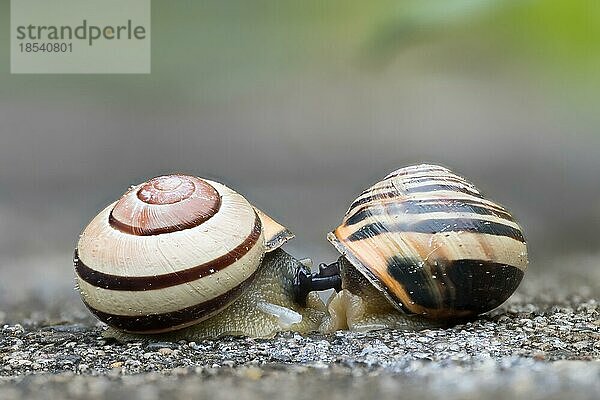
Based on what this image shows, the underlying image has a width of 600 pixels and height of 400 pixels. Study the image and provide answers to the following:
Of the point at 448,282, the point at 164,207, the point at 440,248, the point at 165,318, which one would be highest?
the point at 164,207

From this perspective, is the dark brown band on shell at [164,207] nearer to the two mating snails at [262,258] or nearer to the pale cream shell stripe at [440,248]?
the two mating snails at [262,258]

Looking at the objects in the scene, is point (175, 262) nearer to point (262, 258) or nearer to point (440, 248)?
point (262, 258)

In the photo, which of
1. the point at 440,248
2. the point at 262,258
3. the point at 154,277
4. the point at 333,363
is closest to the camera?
the point at 333,363

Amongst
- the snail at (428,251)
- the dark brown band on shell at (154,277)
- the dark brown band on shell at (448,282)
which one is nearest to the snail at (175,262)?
the dark brown band on shell at (154,277)

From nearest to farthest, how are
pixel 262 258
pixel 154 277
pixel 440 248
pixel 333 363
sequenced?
1. pixel 333 363
2. pixel 154 277
3. pixel 440 248
4. pixel 262 258

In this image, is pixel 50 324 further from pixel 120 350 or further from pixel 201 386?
pixel 201 386

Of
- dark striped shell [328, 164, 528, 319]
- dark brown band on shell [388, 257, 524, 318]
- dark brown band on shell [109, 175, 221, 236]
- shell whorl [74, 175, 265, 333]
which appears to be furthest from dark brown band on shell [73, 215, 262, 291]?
dark brown band on shell [388, 257, 524, 318]

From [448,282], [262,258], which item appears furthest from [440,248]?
[262,258]
